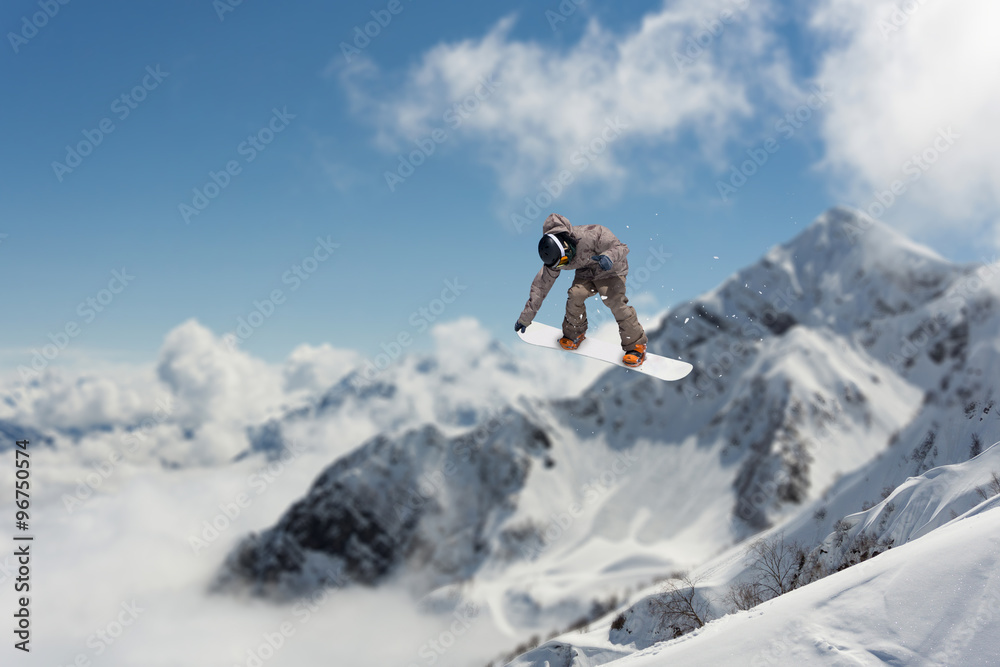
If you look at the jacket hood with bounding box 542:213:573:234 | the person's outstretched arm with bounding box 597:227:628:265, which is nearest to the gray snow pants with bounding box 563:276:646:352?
the person's outstretched arm with bounding box 597:227:628:265

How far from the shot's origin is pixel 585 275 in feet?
53.3

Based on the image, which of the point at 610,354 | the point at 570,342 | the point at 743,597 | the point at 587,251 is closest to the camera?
the point at 587,251

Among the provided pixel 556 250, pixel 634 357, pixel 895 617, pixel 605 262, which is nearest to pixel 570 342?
pixel 634 357

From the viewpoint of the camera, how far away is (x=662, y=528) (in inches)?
7598

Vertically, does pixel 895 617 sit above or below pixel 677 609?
above

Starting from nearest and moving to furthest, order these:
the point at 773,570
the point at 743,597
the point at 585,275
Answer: the point at 585,275 → the point at 743,597 → the point at 773,570

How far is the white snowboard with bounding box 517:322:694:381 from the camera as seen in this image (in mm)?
18500

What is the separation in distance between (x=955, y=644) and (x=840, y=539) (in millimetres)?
31591

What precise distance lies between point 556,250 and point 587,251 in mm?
1131

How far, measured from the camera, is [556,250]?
1474 cm

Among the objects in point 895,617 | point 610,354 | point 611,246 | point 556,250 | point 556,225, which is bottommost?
point 895,617

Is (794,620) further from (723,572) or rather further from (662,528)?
(662,528)

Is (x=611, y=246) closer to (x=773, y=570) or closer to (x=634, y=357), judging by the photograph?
(x=634, y=357)

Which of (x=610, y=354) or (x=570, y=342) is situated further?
(x=610, y=354)
